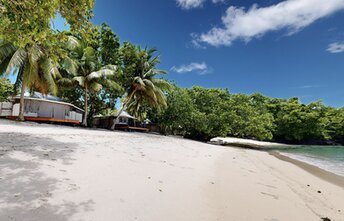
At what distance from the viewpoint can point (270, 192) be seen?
15.3 ft

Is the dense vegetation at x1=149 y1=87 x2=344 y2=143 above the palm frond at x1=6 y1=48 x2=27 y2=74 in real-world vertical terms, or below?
below

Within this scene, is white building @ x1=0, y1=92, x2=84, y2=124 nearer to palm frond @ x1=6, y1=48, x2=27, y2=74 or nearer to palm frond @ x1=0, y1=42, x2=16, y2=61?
palm frond @ x1=0, y1=42, x2=16, y2=61

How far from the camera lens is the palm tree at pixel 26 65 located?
47.8ft

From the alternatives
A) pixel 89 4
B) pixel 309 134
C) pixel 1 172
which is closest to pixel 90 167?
pixel 1 172

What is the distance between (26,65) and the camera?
603 inches

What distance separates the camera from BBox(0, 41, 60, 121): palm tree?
14578 millimetres

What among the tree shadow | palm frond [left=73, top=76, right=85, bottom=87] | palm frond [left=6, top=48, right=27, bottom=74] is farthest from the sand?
palm frond [left=73, top=76, right=85, bottom=87]

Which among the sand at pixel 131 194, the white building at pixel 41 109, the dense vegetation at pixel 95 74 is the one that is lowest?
the sand at pixel 131 194

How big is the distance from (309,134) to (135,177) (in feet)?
172

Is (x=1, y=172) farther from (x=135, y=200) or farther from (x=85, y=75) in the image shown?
(x=85, y=75)

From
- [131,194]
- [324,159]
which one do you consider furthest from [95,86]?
[324,159]

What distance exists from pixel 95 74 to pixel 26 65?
5743mm

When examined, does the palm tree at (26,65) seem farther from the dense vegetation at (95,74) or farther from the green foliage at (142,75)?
the green foliage at (142,75)

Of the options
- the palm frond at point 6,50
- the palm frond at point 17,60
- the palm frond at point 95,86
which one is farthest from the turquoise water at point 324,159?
the palm frond at point 6,50
